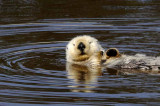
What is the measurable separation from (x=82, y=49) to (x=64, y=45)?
172 cm

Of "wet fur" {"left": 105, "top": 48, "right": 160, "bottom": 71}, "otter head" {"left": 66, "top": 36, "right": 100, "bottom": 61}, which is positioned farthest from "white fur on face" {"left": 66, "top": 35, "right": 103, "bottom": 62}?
"wet fur" {"left": 105, "top": 48, "right": 160, "bottom": 71}

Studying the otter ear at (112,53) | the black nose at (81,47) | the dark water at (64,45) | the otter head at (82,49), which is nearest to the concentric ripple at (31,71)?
the dark water at (64,45)

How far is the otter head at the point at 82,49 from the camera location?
7.65m

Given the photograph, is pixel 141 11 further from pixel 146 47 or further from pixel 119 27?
pixel 146 47

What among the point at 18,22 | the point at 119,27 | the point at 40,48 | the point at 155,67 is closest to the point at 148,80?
the point at 155,67

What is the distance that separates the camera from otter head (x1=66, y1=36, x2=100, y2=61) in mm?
7653

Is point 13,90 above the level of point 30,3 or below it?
below

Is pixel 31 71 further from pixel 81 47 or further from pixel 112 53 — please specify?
pixel 112 53

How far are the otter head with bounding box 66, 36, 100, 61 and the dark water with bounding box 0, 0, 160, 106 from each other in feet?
0.98

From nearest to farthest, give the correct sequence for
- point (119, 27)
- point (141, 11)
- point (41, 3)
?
point (119, 27) → point (141, 11) → point (41, 3)

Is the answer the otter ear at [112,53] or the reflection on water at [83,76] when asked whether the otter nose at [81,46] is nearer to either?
the reflection on water at [83,76]

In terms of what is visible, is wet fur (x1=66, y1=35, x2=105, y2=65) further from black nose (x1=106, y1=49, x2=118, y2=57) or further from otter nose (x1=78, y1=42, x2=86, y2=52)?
black nose (x1=106, y1=49, x2=118, y2=57)

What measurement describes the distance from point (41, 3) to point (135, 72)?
6961 millimetres

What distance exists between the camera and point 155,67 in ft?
21.7
